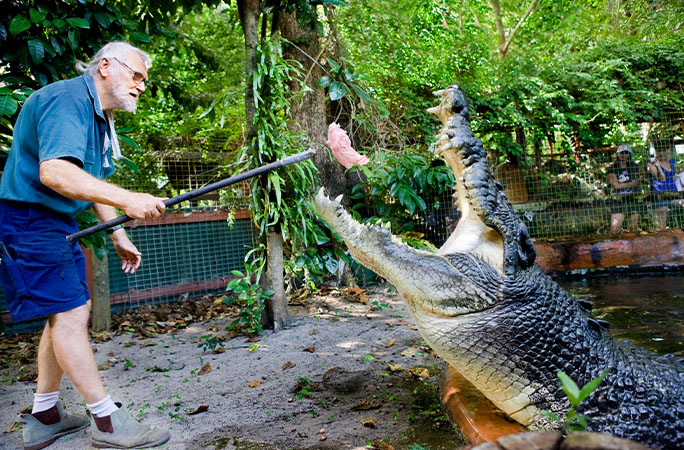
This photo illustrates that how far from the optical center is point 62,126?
179 centimetres

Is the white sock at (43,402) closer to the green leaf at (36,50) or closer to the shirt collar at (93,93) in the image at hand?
the shirt collar at (93,93)

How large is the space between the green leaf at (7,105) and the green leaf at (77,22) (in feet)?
2.51

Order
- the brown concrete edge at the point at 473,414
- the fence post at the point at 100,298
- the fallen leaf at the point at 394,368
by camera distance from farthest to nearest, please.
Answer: the fence post at the point at 100,298 → the fallen leaf at the point at 394,368 → the brown concrete edge at the point at 473,414

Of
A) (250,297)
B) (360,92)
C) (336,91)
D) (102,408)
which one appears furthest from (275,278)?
(102,408)

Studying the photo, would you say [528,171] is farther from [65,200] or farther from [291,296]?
[65,200]

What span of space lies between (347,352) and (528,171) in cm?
584

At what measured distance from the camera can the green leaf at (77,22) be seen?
115 inches

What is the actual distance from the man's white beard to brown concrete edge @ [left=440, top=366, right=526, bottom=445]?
2.02 meters

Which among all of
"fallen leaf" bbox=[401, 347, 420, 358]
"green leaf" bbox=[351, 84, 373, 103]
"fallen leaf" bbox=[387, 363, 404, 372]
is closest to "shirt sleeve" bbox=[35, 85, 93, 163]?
"fallen leaf" bbox=[387, 363, 404, 372]

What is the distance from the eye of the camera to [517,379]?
1639 millimetres

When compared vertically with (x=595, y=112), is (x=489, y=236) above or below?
below

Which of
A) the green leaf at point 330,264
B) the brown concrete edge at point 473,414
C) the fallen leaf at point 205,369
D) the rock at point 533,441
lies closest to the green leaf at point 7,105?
the fallen leaf at point 205,369

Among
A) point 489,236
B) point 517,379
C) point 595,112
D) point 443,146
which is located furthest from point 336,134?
point 595,112

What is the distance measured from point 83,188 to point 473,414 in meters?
1.74
